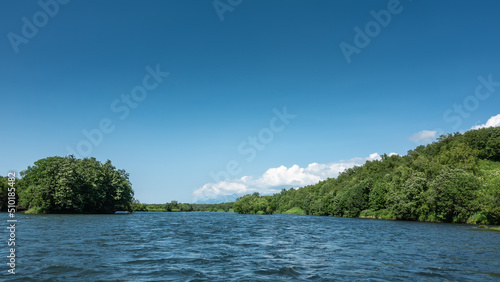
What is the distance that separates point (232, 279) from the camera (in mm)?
14586

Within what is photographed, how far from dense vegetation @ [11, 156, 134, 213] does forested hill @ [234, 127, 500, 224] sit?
81.3 m

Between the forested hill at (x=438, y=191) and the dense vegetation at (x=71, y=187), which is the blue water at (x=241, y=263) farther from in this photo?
the dense vegetation at (x=71, y=187)

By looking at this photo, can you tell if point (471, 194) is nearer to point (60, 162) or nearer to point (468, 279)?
point (468, 279)

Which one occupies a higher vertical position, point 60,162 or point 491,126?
point 491,126

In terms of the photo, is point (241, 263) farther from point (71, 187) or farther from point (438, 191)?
point (71, 187)

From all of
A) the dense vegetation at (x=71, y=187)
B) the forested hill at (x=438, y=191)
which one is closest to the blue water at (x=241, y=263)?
the forested hill at (x=438, y=191)

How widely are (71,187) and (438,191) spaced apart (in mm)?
98866

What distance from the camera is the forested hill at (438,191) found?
6147 cm

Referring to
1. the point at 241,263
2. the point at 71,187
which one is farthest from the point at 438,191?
the point at 71,187

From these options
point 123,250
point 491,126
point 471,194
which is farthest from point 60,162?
point 491,126

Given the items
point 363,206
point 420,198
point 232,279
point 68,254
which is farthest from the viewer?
point 363,206

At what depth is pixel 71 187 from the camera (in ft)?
283

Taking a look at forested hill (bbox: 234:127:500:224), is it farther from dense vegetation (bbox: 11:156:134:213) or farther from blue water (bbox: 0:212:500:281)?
dense vegetation (bbox: 11:156:134:213)

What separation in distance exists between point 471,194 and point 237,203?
125415 mm
